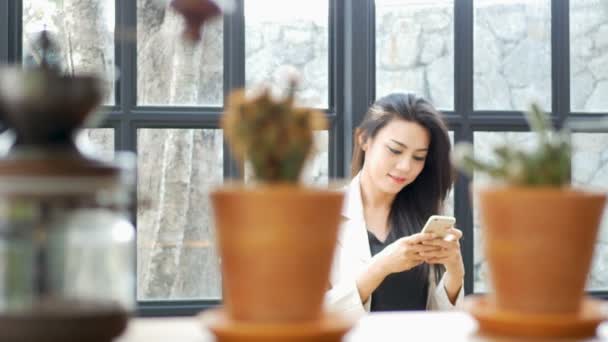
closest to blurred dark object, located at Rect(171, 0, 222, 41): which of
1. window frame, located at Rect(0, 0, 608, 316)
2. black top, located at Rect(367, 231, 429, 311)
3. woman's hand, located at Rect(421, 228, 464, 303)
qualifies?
woman's hand, located at Rect(421, 228, 464, 303)

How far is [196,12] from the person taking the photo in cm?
78

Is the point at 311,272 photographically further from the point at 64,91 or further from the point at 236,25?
the point at 236,25

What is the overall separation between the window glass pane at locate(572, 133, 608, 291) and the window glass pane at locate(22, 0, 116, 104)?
6.06 feet

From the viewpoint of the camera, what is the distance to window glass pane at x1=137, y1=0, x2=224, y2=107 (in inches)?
136

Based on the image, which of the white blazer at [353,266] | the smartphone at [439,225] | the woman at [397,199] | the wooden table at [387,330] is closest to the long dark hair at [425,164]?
the woman at [397,199]

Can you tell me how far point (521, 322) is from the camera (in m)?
0.86

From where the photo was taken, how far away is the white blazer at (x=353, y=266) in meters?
2.77

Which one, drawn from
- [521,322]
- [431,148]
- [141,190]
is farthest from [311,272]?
[141,190]

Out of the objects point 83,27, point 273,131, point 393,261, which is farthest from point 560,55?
point 273,131

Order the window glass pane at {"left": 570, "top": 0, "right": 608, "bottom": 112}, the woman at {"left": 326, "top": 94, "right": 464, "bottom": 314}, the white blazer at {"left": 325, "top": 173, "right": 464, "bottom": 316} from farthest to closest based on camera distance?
the window glass pane at {"left": 570, "top": 0, "right": 608, "bottom": 112}, the woman at {"left": 326, "top": 94, "right": 464, "bottom": 314}, the white blazer at {"left": 325, "top": 173, "right": 464, "bottom": 316}

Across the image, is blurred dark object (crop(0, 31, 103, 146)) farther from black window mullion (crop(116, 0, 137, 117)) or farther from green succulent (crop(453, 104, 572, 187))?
black window mullion (crop(116, 0, 137, 117))

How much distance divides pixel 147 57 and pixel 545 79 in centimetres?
156

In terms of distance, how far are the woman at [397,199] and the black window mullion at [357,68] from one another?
11.4 inches

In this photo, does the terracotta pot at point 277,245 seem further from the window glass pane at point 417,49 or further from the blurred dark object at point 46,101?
the window glass pane at point 417,49
